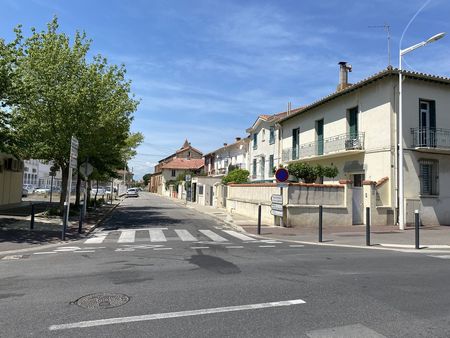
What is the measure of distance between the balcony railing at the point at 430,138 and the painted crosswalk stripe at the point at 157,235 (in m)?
13.0

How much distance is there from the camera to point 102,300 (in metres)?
5.89

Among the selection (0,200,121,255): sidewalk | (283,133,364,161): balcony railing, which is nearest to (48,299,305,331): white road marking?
(0,200,121,255): sidewalk

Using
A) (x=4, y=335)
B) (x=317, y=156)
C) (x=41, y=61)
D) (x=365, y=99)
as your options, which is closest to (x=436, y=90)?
(x=365, y=99)

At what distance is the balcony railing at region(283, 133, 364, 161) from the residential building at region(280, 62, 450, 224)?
0.06m

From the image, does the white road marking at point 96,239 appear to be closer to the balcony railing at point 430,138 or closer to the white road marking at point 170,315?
the white road marking at point 170,315

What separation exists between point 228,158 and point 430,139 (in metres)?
33.5

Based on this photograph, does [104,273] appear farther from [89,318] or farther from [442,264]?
[442,264]

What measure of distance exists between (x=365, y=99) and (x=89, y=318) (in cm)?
2028

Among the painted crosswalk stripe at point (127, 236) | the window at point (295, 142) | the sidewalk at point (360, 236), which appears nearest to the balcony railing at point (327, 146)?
the window at point (295, 142)

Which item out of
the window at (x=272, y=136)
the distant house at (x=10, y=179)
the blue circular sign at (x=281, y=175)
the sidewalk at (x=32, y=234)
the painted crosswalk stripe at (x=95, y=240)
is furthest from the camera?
the window at (x=272, y=136)

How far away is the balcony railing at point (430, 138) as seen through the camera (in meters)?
20.0

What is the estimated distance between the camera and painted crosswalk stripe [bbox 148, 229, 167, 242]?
13836mm

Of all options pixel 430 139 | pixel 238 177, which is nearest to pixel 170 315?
pixel 430 139

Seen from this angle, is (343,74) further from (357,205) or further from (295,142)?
(357,205)
